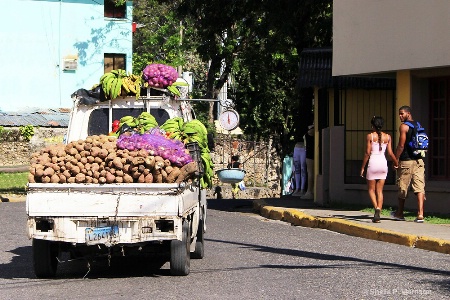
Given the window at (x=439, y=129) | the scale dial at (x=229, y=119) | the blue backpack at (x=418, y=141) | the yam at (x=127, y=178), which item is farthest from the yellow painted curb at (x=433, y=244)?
the scale dial at (x=229, y=119)

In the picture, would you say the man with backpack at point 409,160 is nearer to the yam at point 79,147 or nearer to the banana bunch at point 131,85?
the banana bunch at point 131,85

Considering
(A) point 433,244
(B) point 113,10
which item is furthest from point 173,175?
(B) point 113,10

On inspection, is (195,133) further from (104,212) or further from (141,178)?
(104,212)

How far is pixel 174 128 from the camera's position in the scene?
13.4 m

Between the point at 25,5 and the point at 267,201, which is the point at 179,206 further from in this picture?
the point at 25,5

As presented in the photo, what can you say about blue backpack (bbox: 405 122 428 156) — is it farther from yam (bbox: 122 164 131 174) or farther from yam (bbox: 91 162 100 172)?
yam (bbox: 91 162 100 172)

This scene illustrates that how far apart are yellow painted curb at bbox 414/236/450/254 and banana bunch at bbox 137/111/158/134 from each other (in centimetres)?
436

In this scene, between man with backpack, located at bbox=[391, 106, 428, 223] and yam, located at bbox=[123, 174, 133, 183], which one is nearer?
yam, located at bbox=[123, 174, 133, 183]

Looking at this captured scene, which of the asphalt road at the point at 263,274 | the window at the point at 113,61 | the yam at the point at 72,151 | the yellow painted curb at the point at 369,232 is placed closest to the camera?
the asphalt road at the point at 263,274

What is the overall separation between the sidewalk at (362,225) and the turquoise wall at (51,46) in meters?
29.5

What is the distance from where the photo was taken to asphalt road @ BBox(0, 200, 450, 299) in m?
10.4

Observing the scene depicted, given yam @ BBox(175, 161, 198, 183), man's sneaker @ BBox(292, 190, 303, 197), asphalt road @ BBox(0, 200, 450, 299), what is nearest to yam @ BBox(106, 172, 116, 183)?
yam @ BBox(175, 161, 198, 183)

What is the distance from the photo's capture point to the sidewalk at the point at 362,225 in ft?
49.8

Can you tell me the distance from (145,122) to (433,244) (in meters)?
4.56
